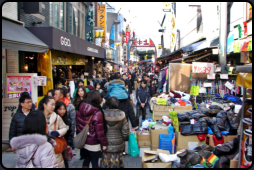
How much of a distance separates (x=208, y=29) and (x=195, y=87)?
603 centimetres

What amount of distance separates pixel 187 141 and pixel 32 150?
3.98 metres

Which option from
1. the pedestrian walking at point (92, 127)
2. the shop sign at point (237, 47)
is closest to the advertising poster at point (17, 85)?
the pedestrian walking at point (92, 127)

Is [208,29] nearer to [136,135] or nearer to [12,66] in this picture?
[136,135]

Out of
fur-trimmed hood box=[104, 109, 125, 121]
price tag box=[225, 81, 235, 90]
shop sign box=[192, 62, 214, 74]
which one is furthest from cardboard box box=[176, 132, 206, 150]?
shop sign box=[192, 62, 214, 74]

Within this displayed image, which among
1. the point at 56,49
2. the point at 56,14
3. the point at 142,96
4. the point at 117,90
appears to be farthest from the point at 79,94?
the point at 56,14

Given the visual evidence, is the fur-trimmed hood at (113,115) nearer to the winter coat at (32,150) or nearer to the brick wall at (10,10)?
the winter coat at (32,150)

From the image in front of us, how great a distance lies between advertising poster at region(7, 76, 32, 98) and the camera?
690 centimetres

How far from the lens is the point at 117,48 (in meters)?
40.5

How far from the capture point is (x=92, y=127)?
3822 mm

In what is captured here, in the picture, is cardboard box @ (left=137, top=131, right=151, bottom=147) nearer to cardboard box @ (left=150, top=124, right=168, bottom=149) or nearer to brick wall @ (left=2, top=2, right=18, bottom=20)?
cardboard box @ (left=150, top=124, right=168, bottom=149)

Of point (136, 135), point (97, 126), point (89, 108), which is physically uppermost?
point (89, 108)

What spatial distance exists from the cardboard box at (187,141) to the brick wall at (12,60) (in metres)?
7.09

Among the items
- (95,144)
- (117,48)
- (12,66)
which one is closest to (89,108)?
(95,144)

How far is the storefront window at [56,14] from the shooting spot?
1184 cm
